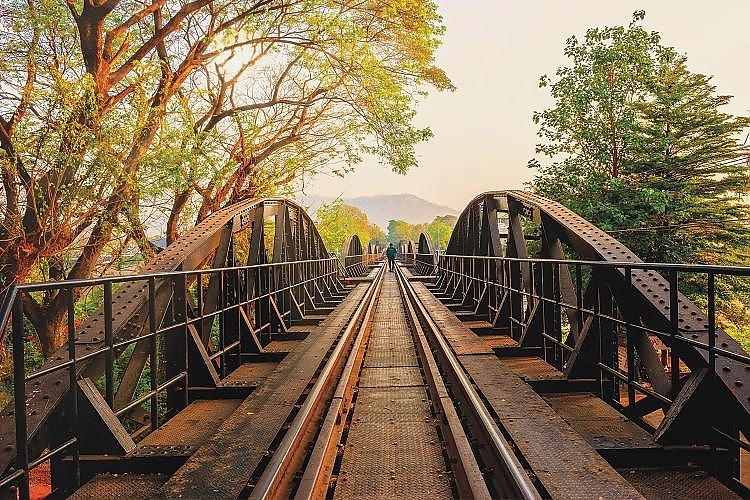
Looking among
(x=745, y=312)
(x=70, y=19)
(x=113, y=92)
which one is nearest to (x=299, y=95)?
(x=113, y=92)

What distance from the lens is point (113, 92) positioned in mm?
12625

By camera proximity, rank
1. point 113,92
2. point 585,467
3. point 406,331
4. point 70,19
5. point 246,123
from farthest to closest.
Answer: point 246,123, point 113,92, point 70,19, point 406,331, point 585,467

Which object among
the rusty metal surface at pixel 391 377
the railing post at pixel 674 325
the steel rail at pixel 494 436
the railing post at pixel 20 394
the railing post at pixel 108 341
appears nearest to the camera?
the railing post at pixel 20 394

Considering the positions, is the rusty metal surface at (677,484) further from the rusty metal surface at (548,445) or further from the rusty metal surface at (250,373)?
the rusty metal surface at (250,373)

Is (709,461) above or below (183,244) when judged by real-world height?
below

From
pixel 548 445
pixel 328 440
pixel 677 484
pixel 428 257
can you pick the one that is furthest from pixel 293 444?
pixel 428 257

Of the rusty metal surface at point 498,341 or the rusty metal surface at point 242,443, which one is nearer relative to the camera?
the rusty metal surface at point 242,443

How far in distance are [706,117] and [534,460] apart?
2179 centimetres

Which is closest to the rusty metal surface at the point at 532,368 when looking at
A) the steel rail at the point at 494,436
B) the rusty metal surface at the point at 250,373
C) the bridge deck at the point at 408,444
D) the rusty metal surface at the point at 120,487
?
the bridge deck at the point at 408,444

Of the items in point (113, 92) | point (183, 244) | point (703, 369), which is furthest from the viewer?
point (113, 92)

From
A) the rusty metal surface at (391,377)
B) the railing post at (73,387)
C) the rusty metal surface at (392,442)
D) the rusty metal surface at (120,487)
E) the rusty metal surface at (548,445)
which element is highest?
the railing post at (73,387)

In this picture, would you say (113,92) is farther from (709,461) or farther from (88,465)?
(709,461)

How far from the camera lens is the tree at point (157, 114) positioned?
10.1 metres

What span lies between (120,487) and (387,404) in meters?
2.31
